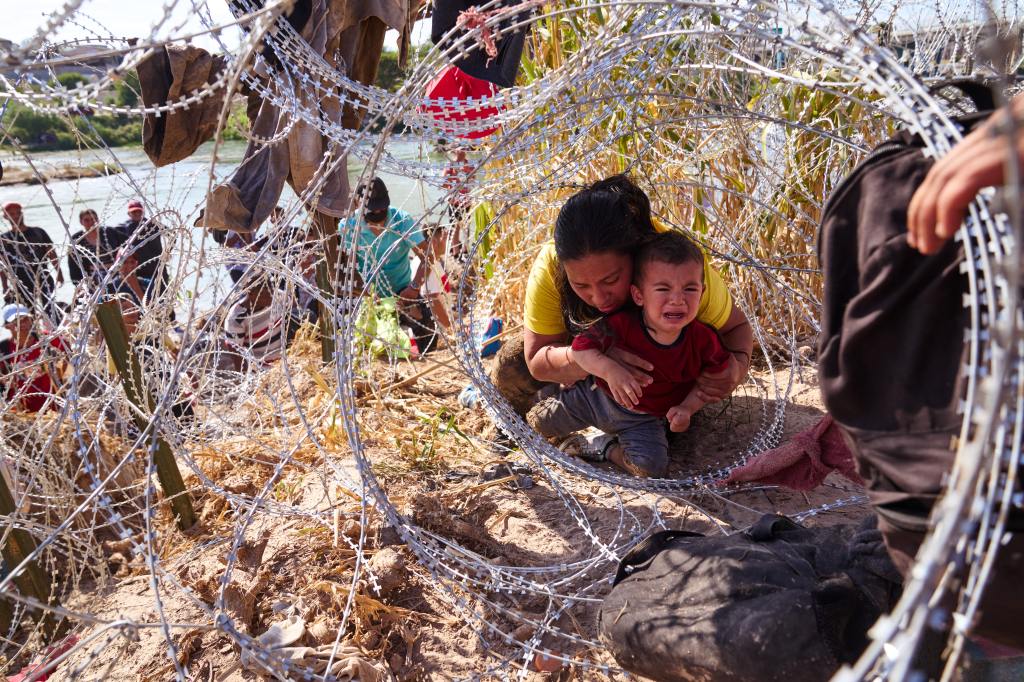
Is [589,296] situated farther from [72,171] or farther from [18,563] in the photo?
[18,563]

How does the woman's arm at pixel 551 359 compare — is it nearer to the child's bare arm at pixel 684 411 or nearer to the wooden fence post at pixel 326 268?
the child's bare arm at pixel 684 411

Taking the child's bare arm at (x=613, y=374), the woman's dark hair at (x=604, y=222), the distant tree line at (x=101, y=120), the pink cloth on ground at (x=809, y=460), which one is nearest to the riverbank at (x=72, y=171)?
the distant tree line at (x=101, y=120)

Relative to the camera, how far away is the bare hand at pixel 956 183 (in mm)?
875

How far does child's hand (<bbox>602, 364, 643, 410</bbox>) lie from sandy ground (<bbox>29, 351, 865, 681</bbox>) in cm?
42

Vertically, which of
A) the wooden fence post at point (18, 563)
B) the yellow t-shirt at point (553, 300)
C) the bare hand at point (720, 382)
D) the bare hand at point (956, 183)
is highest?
the bare hand at point (956, 183)

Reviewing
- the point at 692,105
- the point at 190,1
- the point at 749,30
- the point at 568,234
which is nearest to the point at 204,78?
the point at 190,1

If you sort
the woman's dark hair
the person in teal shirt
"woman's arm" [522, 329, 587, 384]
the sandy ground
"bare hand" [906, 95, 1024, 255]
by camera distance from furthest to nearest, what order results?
the person in teal shirt
"woman's arm" [522, 329, 587, 384]
the woman's dark hair
the sandy ground
"bare hand" [906, 95, 1024, 255]

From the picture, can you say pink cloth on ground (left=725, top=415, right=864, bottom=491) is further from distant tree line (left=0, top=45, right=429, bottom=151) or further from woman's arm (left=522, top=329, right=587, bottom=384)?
distant tree line (left=0, top=45, right=429, bottom=151)

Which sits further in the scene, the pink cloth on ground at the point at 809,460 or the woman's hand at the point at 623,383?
the woman's hand at the point at 623,383

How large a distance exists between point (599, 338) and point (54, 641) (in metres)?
2.42

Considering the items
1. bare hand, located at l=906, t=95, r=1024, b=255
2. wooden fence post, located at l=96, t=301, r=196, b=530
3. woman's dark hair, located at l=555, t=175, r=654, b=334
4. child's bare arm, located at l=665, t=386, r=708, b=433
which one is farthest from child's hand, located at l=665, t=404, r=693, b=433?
wooden fence post, located at l=96, t=301, r=196, b=530

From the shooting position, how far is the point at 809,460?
8.25 feet

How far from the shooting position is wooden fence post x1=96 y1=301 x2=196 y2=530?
2.84 metres

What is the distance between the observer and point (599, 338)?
2.83m
